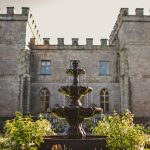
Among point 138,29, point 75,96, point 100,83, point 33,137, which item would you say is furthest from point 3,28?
point 33,137

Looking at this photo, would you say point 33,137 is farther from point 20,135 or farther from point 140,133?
point 140,133

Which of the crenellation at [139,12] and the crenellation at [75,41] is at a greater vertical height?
the crenellation at [139,12]

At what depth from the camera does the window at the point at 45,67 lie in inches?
1196

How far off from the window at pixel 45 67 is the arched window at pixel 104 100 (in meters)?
5.12

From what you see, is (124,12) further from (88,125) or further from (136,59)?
(88,125)

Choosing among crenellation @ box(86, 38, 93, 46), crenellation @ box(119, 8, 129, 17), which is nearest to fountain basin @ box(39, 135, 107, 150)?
crenellation @ box(86, 38, 93, 46)

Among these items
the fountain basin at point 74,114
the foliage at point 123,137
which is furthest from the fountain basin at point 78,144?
the fountain basin at point 74,114

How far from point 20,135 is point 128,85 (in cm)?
1893

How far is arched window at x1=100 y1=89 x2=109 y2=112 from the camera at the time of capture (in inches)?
1175

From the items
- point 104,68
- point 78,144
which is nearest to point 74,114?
point 78,144

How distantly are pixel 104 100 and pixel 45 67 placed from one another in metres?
6.05

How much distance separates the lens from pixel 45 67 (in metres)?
30.5

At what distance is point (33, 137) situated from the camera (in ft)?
35.7

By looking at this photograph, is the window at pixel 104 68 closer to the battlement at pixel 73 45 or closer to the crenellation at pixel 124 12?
the battlement at pixel 73 45
